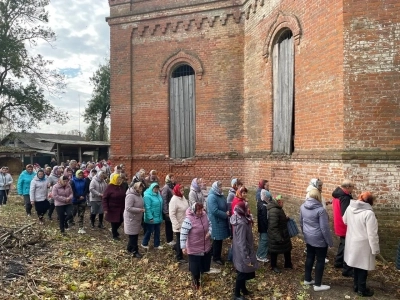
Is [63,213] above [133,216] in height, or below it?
below

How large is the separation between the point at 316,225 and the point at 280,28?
20.5ft

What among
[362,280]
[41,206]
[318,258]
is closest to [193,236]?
[318,258]

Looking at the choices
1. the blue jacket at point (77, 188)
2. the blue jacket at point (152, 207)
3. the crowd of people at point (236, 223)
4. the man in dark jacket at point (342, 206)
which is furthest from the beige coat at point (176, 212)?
the blue jacket at point (77, 188)

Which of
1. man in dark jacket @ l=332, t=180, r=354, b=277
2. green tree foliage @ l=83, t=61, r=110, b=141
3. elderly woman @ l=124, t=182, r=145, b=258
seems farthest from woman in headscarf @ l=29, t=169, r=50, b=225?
green tree foliage @ l=83, t=61, r=110, b=141

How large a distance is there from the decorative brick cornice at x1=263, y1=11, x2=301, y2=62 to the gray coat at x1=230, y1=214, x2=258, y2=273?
563 cm

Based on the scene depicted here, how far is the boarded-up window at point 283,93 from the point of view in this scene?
9.39 m

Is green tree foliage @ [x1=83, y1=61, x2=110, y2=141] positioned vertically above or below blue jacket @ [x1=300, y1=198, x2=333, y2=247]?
above

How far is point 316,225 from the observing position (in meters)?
5.55

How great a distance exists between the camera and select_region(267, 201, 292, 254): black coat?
6.38m

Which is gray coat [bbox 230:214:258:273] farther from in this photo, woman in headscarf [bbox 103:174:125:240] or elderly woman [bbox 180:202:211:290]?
woman in headscarf [bbox 103:174:125:240]

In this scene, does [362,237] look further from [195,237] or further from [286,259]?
[195,237]

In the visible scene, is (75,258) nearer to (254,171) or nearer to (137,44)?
(254,171)

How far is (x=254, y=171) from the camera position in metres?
11.1

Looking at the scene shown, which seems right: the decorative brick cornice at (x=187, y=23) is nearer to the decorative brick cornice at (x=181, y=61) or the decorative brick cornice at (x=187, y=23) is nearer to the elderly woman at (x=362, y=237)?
the decorative brick cornice at (x=181, y=61)
